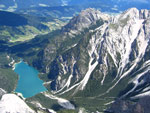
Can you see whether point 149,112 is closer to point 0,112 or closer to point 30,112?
point 30,112

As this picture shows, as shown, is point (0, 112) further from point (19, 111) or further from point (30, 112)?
point (30, 112)

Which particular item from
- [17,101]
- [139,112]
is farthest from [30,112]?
[139,112]

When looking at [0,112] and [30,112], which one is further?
[30,112]

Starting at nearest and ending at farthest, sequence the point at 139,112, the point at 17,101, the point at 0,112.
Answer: the point at 0,112 < the point at 17,101 < the point at 139,112

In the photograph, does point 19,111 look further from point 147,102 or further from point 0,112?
point 147,102

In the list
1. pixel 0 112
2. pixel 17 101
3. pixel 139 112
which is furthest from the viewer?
pixel 139 112

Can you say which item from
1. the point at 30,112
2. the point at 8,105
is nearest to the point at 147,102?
the point at 30,112

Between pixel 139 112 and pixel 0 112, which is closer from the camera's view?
pixel 0 112

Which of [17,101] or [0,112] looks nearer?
[0,112]
